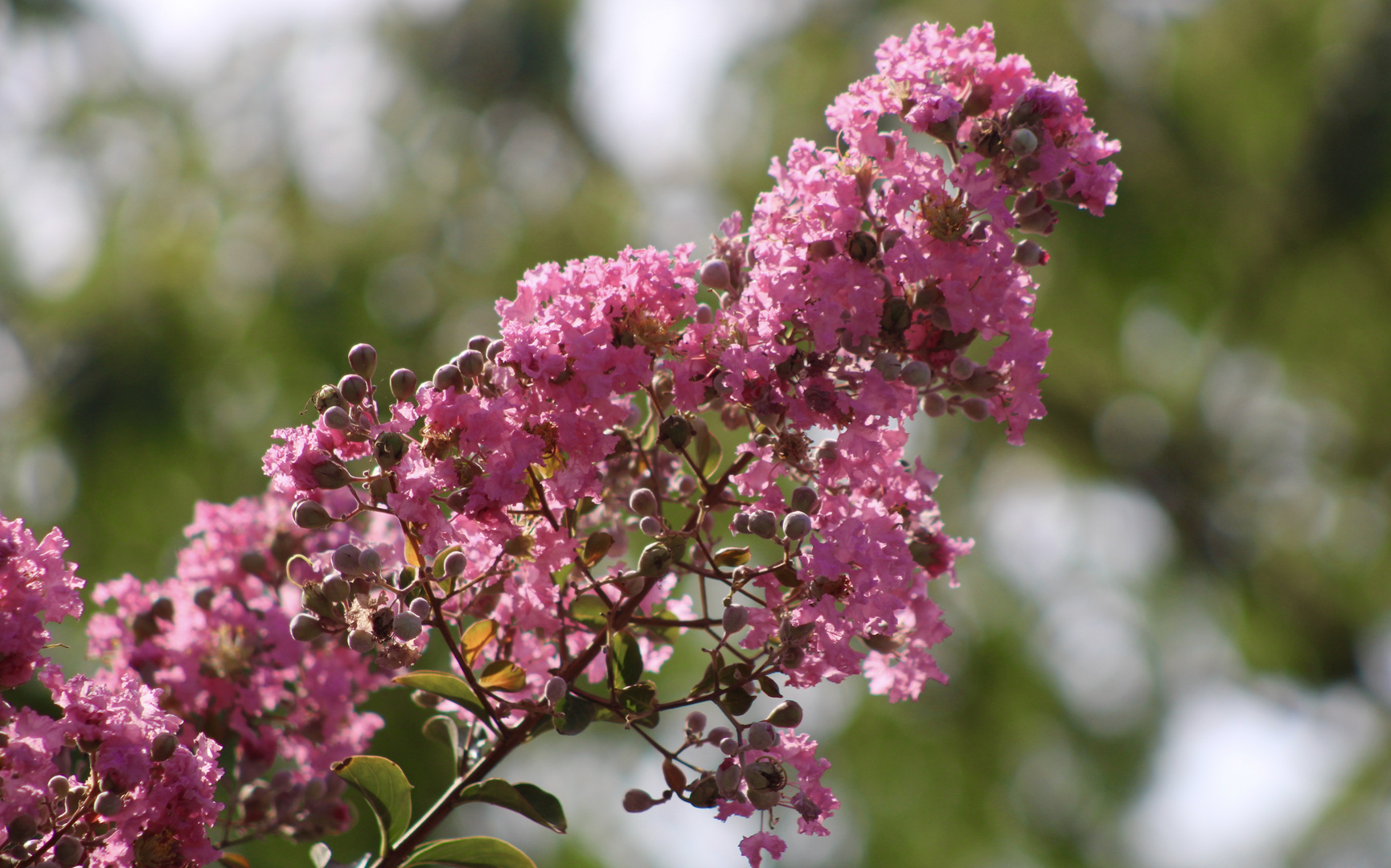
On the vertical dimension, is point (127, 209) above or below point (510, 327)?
above

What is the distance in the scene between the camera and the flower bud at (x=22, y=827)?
1014 mm

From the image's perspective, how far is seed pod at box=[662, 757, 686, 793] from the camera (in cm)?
120

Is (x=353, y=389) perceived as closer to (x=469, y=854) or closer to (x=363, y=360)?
(x=363, y=360)

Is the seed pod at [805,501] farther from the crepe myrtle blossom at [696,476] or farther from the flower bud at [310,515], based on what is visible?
the flower bud at [310,515]

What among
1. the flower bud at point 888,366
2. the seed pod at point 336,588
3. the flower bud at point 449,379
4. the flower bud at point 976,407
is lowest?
the seed pod at point 336,588

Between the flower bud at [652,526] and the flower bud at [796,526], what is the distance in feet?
0.53

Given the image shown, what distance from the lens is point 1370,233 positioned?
6.17 metres

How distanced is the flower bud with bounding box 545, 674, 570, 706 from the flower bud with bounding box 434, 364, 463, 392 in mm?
340

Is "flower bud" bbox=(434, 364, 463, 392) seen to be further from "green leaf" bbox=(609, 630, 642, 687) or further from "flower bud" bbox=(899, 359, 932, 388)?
"flower bud" bbox=(899, 359, 932, 388)

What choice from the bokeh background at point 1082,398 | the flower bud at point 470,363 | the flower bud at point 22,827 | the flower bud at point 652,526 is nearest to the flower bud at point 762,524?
the flower bud at point 652,526

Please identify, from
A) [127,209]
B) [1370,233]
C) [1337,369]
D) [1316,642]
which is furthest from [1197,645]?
[127,209]

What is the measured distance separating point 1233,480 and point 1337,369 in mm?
872

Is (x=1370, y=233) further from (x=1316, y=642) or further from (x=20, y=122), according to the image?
(x=20, y=122)

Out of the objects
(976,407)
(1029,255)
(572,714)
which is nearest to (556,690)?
(572,714)
